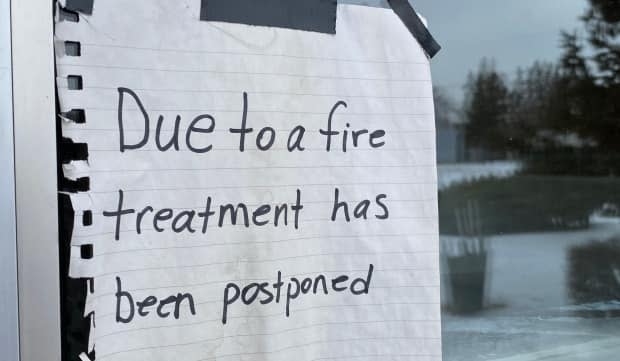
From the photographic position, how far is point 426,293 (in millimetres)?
978

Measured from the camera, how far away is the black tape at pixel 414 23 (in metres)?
0.95

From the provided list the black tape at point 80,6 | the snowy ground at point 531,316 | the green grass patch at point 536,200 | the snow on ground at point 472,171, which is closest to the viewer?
the black tape at point 80,6

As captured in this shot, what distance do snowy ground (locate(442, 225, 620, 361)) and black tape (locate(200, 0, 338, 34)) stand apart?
1.01 meters

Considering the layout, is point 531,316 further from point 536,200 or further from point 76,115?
point 76,115

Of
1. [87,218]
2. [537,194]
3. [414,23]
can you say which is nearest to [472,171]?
[537,194]

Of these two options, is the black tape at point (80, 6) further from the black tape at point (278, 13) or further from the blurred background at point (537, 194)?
the blurred background at point (537, 194)

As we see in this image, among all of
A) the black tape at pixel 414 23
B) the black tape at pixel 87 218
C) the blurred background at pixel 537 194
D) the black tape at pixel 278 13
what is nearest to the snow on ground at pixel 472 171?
the blurred background at pixel 537 194

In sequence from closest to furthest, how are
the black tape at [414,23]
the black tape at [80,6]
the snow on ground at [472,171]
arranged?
the black tape at [80,6] < the black tape at [414,23] < the snow on ground at [472,171]

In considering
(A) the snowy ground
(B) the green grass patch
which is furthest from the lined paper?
(B) the green grass patch

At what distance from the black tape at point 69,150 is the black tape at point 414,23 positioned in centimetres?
48

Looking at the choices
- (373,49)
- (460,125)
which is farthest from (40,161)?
(460,125)

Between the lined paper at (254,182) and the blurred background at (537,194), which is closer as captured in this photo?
the lined paper at (254,182)

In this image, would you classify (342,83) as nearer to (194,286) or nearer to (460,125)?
(194,286)

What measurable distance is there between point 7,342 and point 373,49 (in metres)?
0.60
